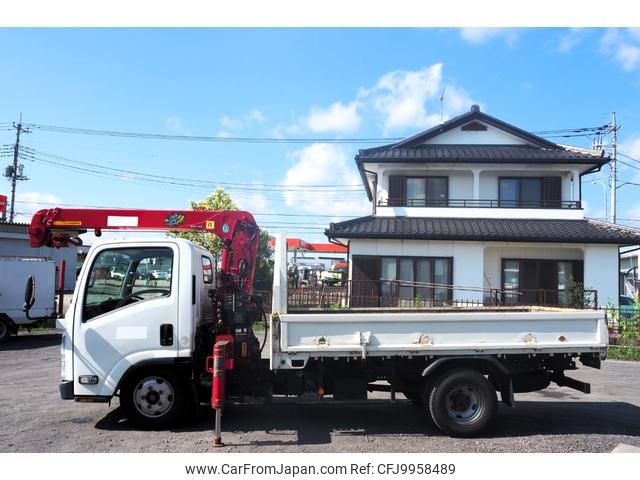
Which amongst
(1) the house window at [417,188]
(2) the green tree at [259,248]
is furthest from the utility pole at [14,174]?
(1) the house window at [417,188]

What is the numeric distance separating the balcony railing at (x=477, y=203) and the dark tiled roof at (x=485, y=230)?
2.39 feet

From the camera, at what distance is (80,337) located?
581 centimetres

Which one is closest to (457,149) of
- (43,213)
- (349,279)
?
(349,279)

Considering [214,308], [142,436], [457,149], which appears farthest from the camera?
[457,149]

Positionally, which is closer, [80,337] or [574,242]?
[80,337]

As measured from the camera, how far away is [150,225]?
258 inches

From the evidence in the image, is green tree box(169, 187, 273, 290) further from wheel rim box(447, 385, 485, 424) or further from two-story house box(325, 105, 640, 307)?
wheel rim box(447, 385, 485, 424)

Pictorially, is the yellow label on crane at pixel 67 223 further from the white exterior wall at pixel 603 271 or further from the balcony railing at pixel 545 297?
the white exterior wall at pixel 603 271

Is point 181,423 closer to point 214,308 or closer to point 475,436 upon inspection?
point 214,308

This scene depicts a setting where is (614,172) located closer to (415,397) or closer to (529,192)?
(529,192)

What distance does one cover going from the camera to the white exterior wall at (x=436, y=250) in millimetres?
17812

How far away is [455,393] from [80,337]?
4421mm

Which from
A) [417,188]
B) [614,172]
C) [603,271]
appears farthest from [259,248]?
[614,172]

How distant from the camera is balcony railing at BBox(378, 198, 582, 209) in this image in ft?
64.2
